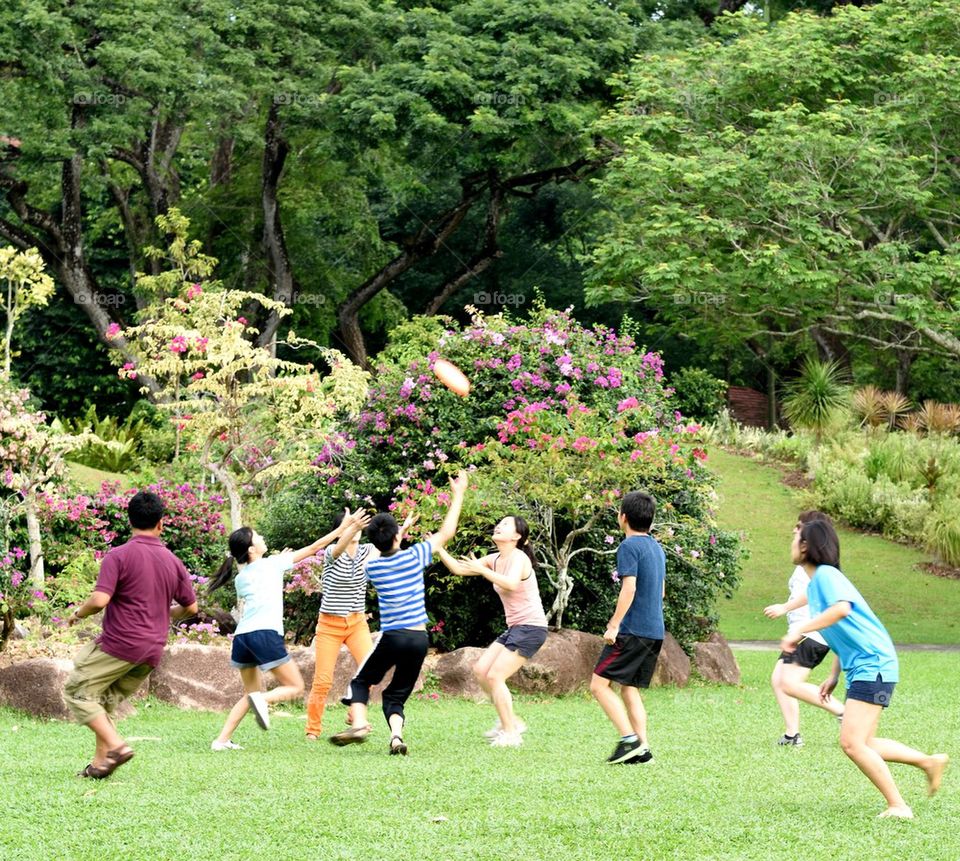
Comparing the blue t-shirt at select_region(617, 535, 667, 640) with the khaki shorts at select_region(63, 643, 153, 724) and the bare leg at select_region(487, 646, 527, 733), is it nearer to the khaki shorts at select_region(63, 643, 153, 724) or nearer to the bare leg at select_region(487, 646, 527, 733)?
the bare leg at select_region(487, 646, 527, 733)

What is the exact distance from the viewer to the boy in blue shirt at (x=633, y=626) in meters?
8.47

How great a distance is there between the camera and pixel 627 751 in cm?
866

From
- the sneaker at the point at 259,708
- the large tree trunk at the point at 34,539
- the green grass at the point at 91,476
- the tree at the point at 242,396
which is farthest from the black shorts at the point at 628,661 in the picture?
the green grass at the point at 91,476

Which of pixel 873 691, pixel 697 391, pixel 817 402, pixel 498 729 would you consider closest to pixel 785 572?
pixel 817 402

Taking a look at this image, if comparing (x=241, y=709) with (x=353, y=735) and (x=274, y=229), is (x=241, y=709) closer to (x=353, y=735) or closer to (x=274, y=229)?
(x=353, y=735)

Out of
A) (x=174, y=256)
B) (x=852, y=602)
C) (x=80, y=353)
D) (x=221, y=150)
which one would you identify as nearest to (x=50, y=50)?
(x=174, y=256)

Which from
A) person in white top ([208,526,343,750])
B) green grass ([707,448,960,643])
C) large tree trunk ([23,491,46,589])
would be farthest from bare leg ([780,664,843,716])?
green grass ([707,448,960,643])

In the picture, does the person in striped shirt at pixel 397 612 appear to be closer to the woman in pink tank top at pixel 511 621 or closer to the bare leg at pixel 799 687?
the woman in pink tank top at pixel 511 621

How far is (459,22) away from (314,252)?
22.2ft

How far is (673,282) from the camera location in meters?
21.2

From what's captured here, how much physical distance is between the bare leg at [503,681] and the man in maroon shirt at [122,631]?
2.51 meters

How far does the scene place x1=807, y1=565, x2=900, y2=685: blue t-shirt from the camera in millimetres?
6859

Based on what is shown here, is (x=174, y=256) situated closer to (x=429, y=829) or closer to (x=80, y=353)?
(x=80, y=353)

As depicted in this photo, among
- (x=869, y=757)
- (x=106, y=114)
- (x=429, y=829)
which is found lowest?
(x=429, y=829)
